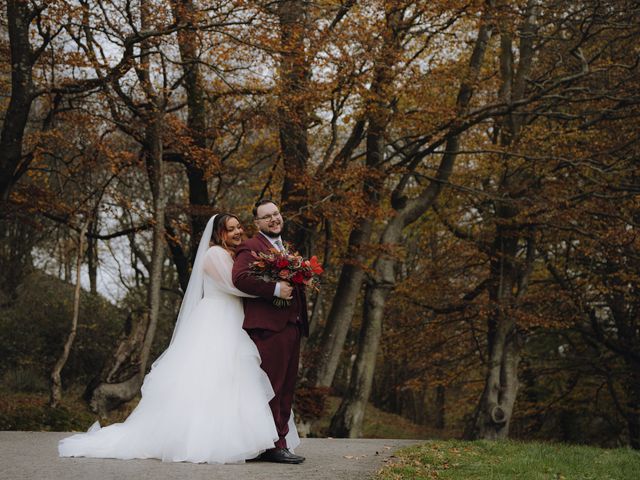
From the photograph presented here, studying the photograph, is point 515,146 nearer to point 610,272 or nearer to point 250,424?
point 610,272

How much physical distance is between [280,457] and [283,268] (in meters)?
1.75

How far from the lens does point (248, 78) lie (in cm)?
1638

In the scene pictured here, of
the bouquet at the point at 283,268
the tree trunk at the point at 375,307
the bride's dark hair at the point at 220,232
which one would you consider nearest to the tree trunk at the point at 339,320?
the tree trunk at the point at 375,307

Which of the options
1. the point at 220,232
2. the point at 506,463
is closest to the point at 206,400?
the point at 220,232

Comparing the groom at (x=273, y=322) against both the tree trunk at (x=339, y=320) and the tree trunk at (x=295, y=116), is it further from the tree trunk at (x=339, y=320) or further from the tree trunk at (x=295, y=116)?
the tree trunk at (x=339, y=320)

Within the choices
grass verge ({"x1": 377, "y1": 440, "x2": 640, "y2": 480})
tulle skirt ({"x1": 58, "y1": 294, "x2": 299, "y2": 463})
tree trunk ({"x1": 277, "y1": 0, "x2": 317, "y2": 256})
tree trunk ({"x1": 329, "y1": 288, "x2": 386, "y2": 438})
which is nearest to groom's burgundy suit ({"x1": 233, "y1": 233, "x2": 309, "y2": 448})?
tulle skirt ({"x1": 58, "y1": 294, "x2": 299, "y2": 463})

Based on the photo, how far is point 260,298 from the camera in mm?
7402

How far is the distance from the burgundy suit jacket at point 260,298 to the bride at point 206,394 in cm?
21

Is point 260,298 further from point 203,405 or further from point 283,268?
point 203,405

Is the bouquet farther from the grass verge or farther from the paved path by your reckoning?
the grass verge

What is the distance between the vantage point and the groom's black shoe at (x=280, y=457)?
7195 millimetres

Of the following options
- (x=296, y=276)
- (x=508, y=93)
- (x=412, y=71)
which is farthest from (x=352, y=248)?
(x=296, y=276)

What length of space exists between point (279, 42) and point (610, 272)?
10.5m

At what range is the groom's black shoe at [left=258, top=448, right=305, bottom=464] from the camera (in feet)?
23.6
